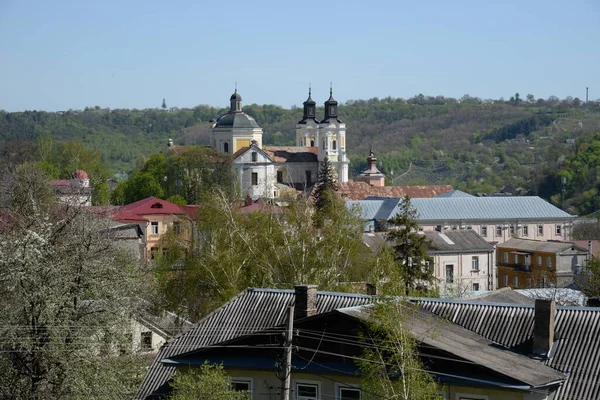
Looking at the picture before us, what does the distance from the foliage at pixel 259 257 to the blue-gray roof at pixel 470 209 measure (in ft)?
137

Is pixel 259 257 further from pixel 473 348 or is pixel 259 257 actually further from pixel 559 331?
pixel 473 348

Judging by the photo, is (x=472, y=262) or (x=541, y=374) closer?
(x=541, y=374)

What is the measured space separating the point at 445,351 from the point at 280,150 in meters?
104

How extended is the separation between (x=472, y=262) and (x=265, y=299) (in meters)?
43.6

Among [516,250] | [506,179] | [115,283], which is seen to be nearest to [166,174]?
[516,250]

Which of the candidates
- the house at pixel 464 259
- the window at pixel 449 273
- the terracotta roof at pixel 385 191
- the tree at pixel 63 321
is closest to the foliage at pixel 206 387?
the tree at pixel 63 321

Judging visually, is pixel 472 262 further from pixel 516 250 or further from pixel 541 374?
pixel 541 374

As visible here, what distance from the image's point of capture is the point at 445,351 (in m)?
18.4

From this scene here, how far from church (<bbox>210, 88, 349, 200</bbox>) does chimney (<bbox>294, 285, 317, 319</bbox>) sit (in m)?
80.6

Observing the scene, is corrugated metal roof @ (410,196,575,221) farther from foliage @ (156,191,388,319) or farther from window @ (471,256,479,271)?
foliage @ (156,191,388,319)

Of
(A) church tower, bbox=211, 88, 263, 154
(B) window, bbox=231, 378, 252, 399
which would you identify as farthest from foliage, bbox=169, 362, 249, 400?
(A) church tower, bbox=211, 88, 263, 154

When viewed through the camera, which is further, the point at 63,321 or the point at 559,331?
the point at 63,321

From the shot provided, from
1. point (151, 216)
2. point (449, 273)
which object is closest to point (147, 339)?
point (449, 273)

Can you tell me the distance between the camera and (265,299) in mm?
23125
